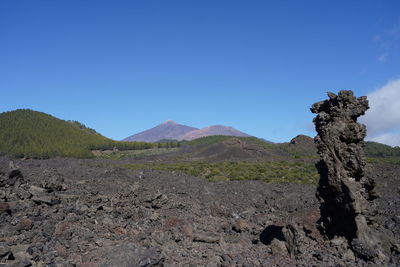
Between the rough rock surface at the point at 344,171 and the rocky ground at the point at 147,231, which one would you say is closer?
the rocky ground at the point at 147,231

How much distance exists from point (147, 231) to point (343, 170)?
5549 mm

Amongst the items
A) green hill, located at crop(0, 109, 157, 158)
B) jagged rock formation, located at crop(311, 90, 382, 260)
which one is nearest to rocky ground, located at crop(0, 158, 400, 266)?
jagged rock formation, located at crop(311, 90, 382, 260)

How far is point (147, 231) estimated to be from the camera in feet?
33.3

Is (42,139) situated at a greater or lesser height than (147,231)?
greater

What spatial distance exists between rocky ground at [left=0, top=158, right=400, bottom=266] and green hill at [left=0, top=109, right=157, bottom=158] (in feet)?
120

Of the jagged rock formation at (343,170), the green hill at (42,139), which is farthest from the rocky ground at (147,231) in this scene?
the green hill at (42,139)

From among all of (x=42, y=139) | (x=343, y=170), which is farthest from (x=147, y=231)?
(x=42, y=139)

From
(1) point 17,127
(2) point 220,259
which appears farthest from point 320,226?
(1) point 17,127

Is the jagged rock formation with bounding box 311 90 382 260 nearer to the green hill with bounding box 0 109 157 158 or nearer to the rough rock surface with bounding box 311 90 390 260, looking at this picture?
the rough rock surface with bounding box 311 90 390 260

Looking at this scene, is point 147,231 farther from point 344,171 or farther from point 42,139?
point 42,139

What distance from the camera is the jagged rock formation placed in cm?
834

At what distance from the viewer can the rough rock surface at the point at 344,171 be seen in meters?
8.34

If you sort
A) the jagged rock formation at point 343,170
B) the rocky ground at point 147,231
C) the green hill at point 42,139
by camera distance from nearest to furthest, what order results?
A: the rocky ground at point 147,231 → the jagged rock formation at point 343,170 → the green hill at point 42,139

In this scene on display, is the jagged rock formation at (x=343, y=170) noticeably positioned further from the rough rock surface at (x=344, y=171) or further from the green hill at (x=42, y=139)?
the green hill at (x=42, y=139)
